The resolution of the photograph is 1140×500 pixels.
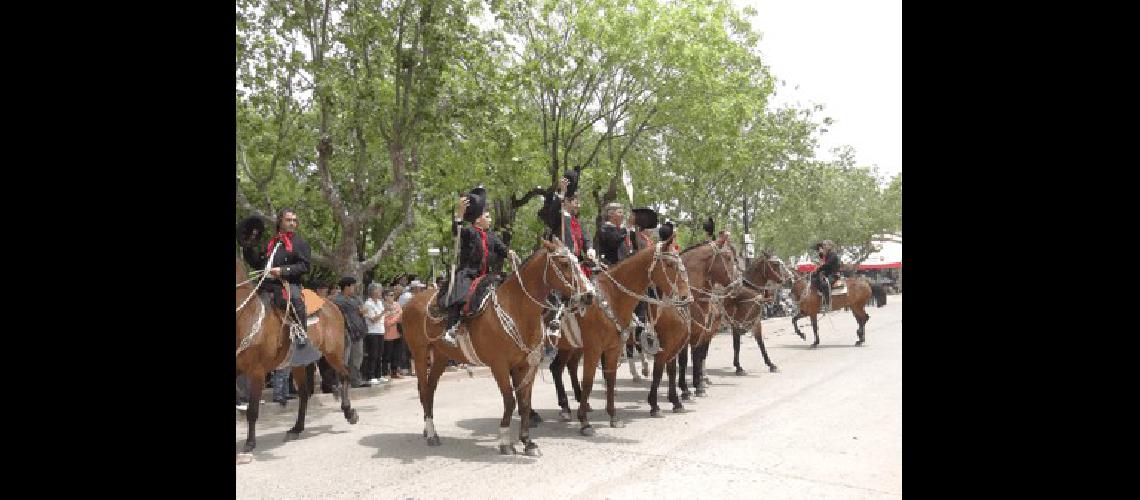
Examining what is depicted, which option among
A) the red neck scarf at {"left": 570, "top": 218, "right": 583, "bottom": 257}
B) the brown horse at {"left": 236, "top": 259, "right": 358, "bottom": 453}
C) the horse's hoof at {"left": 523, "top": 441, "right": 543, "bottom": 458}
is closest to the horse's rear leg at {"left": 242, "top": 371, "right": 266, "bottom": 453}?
the brown horse at {"left": 236, "top": 259, "right": 358, "bottom": 453}

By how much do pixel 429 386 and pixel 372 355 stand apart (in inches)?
222

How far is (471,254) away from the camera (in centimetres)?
834

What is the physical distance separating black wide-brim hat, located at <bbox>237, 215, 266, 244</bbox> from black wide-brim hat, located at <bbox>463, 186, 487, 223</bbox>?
89.3 inches

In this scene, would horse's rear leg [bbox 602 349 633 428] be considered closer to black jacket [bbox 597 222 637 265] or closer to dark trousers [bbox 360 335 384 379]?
black jacket [bbox 597 222 637 265]

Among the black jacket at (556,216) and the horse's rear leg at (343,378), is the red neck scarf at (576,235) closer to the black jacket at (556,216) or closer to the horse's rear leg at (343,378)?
the black jacket at (556,216)

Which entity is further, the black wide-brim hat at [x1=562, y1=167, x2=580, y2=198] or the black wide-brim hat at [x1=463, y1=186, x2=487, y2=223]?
the black wide-brim hat at [x1=562, y1=167, x2=580, y2=198]

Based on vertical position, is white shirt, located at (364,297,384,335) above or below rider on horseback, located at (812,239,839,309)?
below

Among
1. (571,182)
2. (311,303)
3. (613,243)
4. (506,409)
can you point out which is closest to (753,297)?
(613,243)

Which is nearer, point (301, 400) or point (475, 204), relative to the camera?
point (475, 204)

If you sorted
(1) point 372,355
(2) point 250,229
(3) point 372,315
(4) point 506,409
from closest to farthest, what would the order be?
1. (4) point 506,409
2. (2) point 250,229
3. (1) point 372,355
4. (3) point 372,315

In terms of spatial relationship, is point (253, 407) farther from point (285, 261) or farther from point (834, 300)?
point (834, 300)

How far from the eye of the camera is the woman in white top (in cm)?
1384
